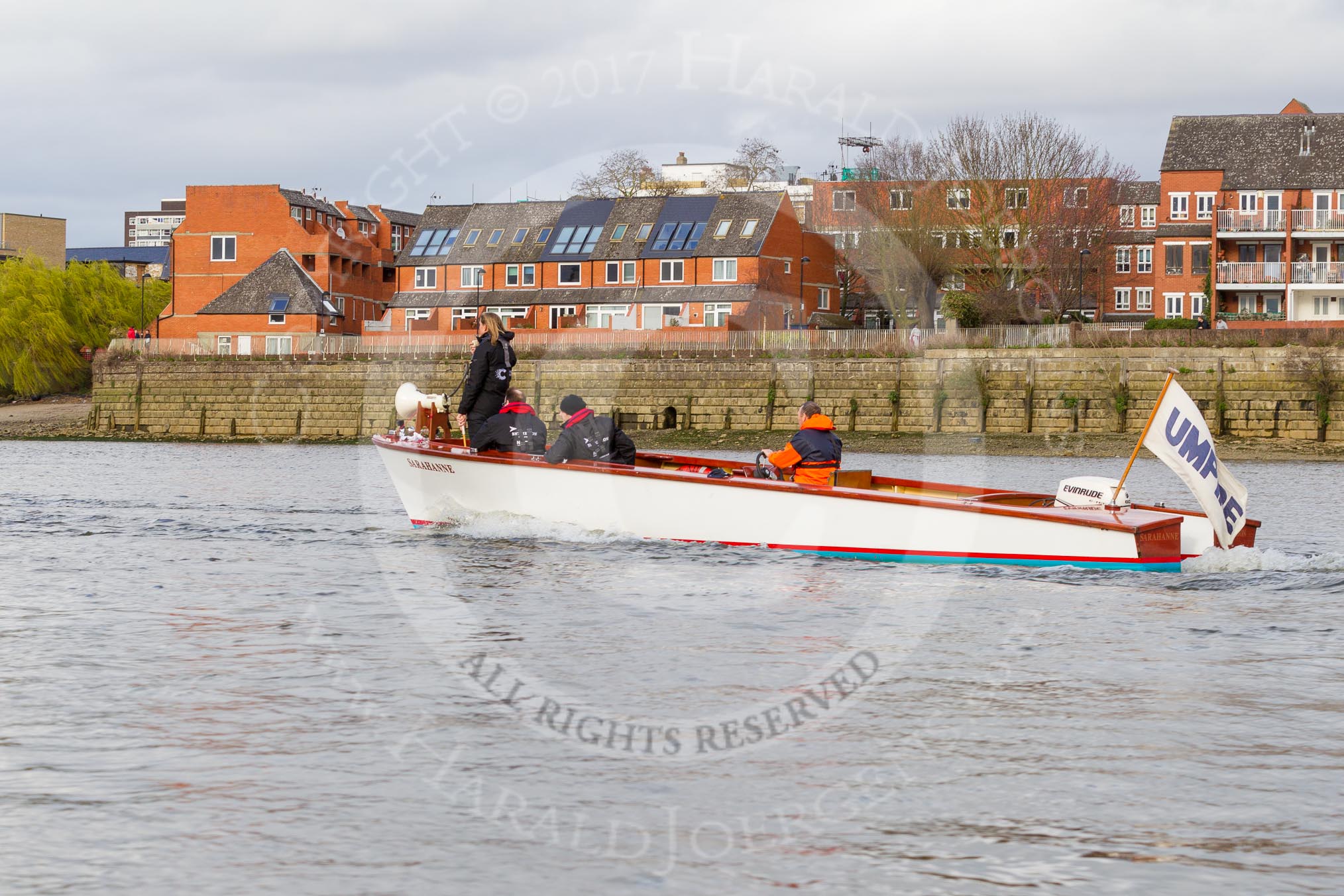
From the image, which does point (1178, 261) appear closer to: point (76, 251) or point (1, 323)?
point (1, 323)

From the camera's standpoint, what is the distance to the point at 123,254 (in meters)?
118

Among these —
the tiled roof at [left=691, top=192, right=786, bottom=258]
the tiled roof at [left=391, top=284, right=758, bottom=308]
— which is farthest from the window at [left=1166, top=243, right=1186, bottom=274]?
the tiled roof at [left=391, top=284, right=758, bottom=308]

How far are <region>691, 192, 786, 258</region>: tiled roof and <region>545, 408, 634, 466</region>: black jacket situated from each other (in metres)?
46.1

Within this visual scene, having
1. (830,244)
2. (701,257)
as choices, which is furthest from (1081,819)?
(830,244)

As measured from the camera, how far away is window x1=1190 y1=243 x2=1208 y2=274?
60375 mm

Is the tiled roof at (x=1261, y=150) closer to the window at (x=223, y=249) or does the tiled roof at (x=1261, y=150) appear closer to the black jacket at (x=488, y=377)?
the window at (x=223, y=249)

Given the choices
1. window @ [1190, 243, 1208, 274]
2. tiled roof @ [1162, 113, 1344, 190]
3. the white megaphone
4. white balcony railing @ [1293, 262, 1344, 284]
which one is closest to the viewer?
the white megaphone

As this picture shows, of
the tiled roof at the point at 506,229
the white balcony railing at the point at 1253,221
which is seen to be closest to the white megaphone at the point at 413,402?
the white balcony railing at the point at 1253,221

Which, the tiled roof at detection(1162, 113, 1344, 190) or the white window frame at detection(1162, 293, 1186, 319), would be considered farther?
the white window frame at detection(1162, 293, 1186, 319)

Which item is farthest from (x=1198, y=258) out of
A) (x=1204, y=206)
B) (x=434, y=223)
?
(x=434, y=223)

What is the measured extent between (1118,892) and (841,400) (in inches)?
1603

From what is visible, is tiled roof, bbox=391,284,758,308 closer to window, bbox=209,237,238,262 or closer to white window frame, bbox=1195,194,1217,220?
window, bbox=209,237,238,262

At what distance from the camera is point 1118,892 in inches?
215

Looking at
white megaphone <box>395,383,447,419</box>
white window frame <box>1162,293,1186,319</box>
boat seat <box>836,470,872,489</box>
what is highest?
white window frame <box>1162,293,1186,319</box>
